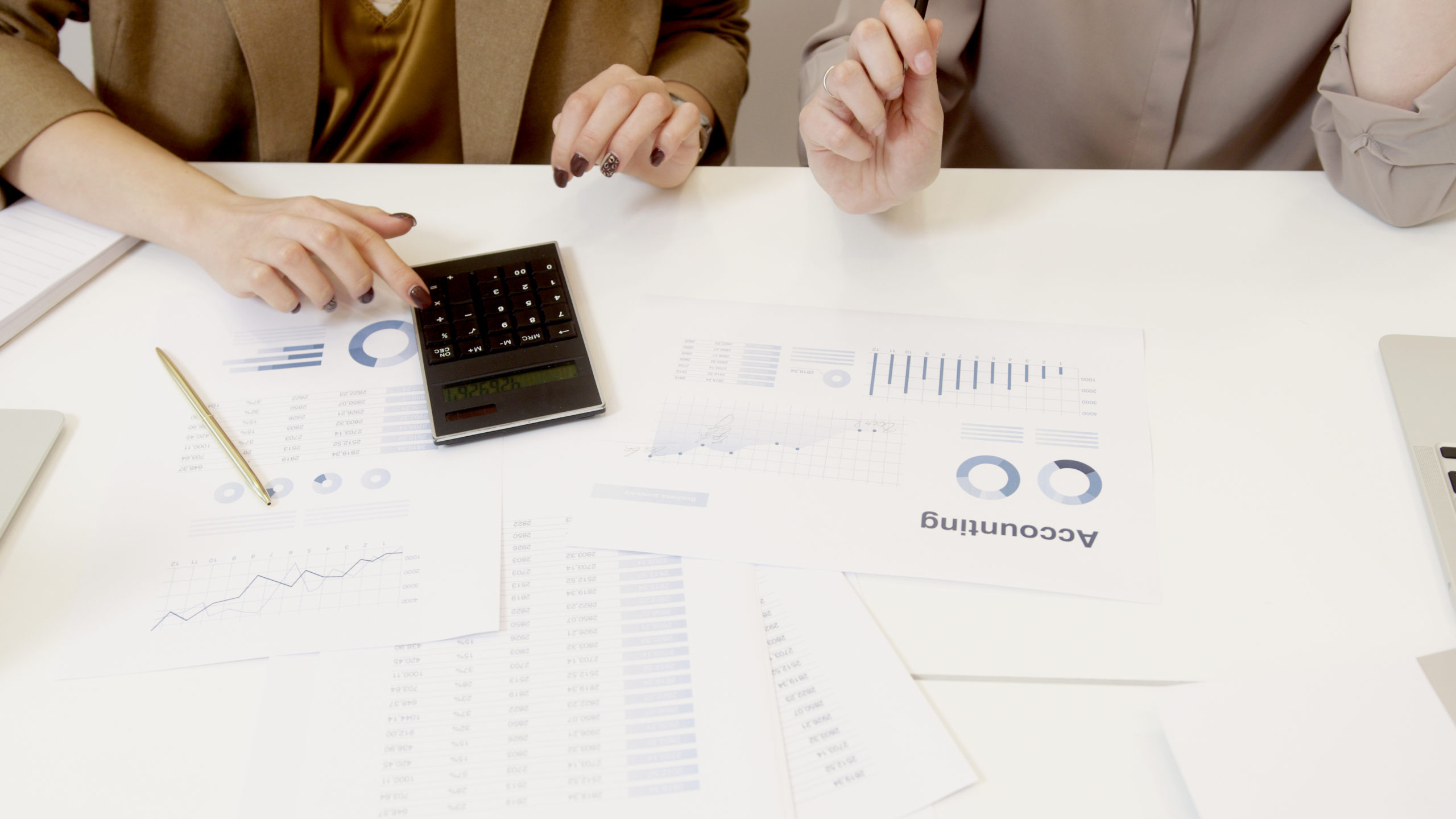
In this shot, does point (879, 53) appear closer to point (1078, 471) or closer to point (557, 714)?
point (1078, 471)

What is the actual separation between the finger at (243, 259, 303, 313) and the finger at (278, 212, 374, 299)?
32mm

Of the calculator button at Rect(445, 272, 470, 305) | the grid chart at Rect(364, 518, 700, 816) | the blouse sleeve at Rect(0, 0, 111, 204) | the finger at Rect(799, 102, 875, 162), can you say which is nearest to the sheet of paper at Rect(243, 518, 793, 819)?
the grid chart at Rect(364, 518, 700, 816)

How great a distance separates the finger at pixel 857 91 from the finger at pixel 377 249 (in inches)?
13.7

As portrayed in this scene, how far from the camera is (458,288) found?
672mm

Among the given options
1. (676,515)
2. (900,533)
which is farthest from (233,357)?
(900,533)

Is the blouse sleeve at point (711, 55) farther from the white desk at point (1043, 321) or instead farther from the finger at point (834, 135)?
the finger at point (834, 135)

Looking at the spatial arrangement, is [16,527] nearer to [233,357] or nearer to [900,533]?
[233,357]

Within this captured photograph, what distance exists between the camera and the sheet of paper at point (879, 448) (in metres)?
0.52

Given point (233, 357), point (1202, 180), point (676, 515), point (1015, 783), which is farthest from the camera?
point (1202, 180)

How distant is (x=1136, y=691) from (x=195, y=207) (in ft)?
2.55

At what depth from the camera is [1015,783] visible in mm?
Answer: 430

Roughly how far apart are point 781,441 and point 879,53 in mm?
287

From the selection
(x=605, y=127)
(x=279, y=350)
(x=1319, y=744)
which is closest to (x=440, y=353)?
(x=279, y=350)

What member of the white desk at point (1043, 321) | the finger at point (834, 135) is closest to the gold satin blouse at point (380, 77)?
the white desk at point (1043, 321)
